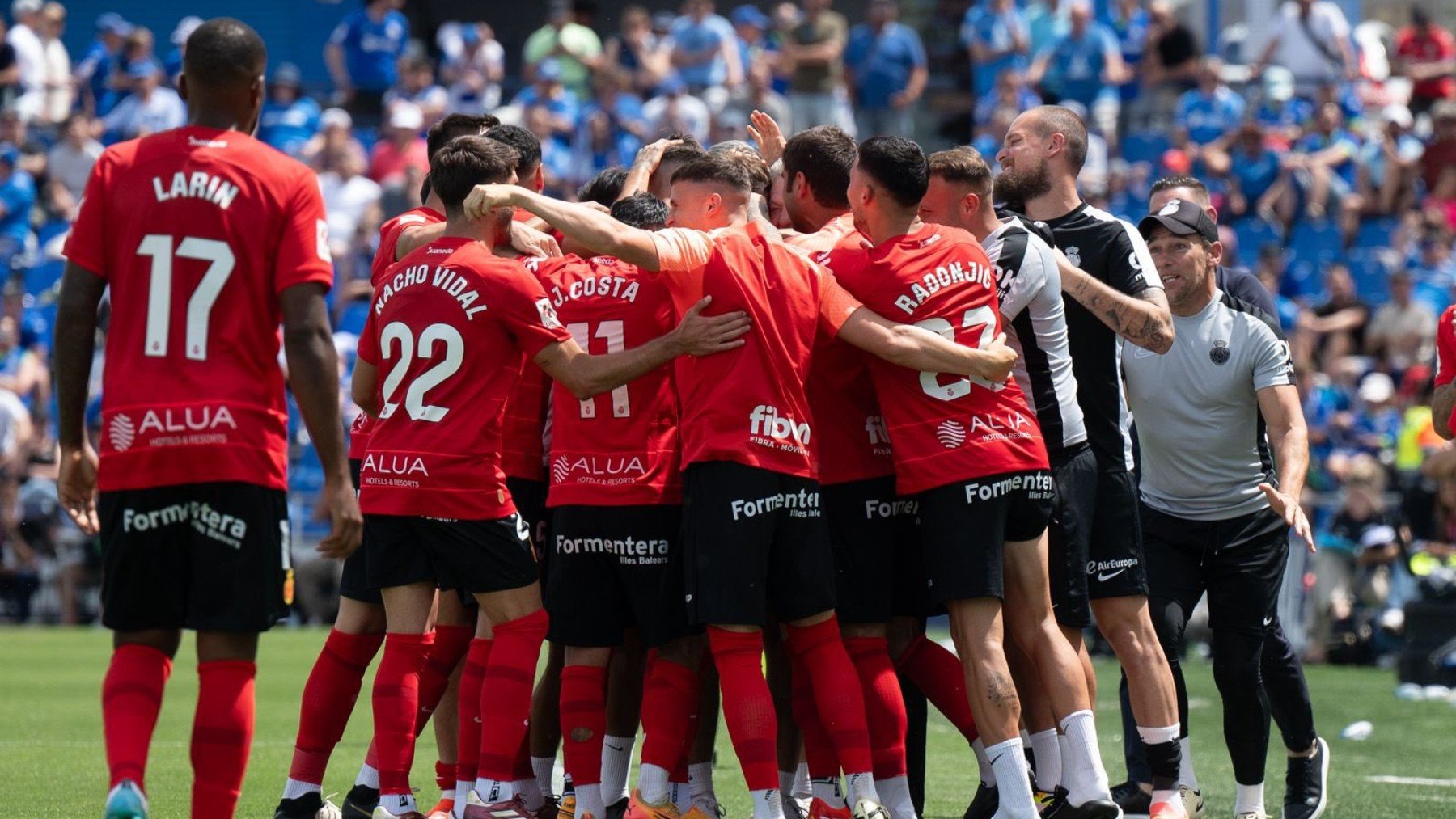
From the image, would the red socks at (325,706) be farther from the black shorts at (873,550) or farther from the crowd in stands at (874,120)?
the crowd in stands at (874,120)

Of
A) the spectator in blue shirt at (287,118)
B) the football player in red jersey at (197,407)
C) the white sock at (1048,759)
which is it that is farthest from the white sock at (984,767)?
the spectator in blue shirt at (287,118)

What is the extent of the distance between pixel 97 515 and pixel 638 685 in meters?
2.42

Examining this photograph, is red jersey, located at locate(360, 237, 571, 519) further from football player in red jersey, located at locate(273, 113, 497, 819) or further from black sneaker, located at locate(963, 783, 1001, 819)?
black sneaker, located at locate(963, 783, 1001, 819)

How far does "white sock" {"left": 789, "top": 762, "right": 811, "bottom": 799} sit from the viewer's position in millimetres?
7863

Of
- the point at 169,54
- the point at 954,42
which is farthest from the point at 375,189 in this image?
the point at 954,42

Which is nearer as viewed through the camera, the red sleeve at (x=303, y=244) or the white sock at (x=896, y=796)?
the red sleeve at (x=303, y=244)

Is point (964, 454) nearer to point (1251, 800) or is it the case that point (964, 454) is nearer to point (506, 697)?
point (506, 697)

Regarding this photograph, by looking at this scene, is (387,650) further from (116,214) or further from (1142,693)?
(1142,693)

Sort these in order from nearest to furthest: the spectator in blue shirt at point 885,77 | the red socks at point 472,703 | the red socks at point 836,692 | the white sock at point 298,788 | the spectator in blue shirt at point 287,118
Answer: the red socks at point 836,692
the white sock at point 298,788
the red socks at point 472,703
the spectator in blue shirt at point 287,118
the spectator in blue shirt at point 885,77

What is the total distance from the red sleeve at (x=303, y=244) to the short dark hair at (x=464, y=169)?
1.07 m

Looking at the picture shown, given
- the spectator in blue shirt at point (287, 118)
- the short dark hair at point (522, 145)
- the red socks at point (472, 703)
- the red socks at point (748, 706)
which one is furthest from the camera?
the spectator in blue shirt at point (287, 118)

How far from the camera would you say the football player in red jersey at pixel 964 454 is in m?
6.83

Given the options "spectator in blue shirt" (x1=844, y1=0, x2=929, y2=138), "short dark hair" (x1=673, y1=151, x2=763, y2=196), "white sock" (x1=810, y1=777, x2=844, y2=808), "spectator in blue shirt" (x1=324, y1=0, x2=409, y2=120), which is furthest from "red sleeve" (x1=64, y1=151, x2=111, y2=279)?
"spectator in blue shirt" (x1=324, y1=0, x2=409, y2=120)

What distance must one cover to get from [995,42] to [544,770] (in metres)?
17.6
